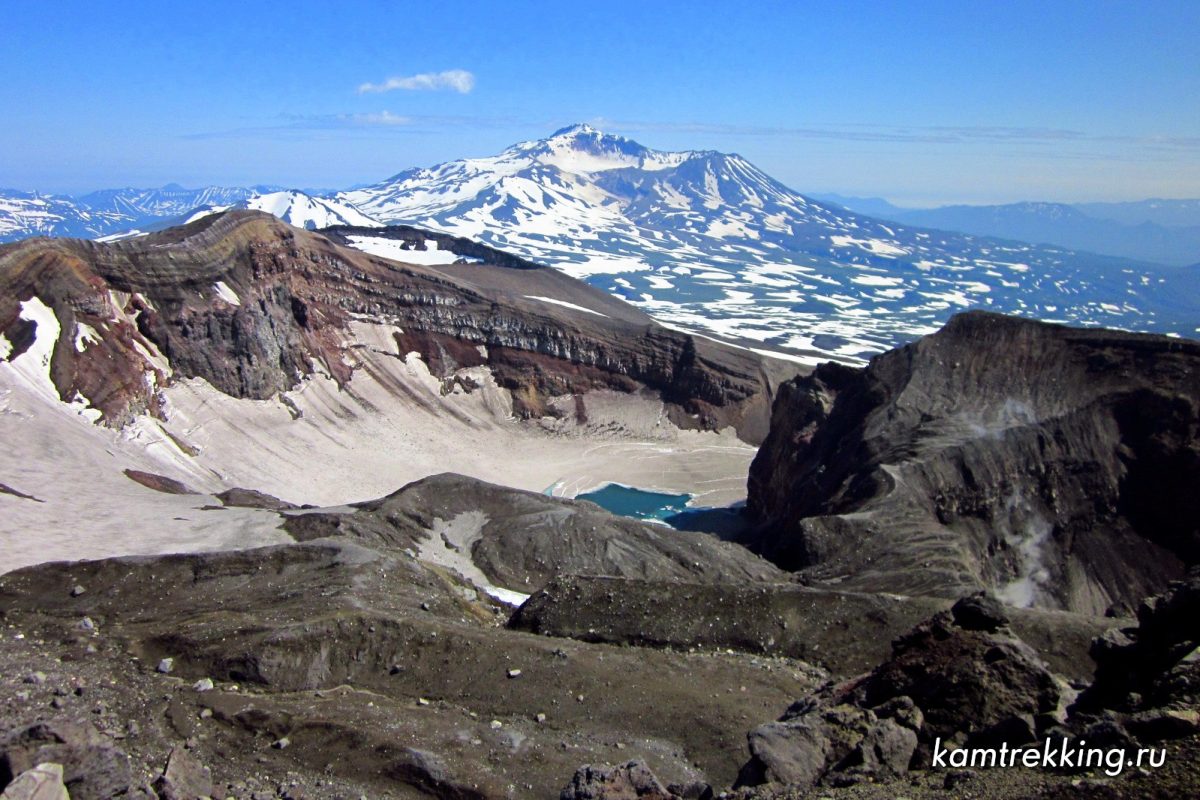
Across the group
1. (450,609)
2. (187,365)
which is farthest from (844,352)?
(450,609)

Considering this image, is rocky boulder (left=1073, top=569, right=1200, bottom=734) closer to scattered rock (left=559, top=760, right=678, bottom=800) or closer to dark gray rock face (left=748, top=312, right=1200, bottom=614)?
scattered rock (left=559, top=760, right=678, bottom=800)

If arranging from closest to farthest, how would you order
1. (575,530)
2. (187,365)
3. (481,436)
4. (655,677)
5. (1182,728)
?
(1182,728)
(655,677)
(575,530)
(187,365)
(481,436)

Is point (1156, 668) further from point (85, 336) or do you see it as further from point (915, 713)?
point (85, 336)

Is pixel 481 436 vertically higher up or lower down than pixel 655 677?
lower down

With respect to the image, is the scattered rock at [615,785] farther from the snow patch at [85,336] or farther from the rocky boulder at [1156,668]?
the snow patch at [85,336]

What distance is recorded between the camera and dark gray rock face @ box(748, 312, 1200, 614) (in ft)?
120

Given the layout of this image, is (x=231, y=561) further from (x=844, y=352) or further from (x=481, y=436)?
(x=844, y=352)

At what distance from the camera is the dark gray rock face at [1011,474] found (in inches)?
1446

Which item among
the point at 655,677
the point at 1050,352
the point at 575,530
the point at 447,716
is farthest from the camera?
the point at 1050,352

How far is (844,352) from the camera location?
137750 millimetres

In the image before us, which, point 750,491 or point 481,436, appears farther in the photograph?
point 481,436

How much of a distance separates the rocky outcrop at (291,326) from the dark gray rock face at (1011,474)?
29687 millimetres

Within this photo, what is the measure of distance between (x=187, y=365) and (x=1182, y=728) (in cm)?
Result: 5837

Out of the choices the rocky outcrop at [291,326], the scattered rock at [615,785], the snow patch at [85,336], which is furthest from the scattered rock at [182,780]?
the snow patch at [85,336]
